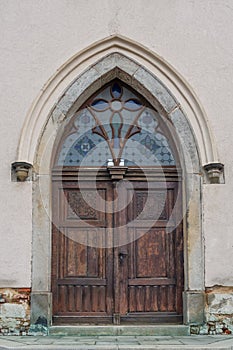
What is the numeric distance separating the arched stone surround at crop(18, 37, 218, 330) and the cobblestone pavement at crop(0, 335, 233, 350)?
37cm

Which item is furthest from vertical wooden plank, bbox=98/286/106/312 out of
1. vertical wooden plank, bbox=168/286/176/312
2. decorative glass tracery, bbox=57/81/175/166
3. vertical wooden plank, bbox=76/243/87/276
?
decorative glass tracery, bbox=57/81/175/166

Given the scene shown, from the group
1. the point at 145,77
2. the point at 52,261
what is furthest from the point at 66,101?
the point at 52,261

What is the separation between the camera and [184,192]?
253 inches

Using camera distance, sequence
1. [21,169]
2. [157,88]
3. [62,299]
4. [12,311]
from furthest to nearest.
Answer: [157,88] < [62,299] < [21,169] < [12,311]

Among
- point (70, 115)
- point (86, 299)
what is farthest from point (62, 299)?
point (70, 115)

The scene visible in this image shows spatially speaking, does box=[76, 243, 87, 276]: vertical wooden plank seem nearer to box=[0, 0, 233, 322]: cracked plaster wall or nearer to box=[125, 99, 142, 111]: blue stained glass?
box=[0, 0, 233, 322]: cracked plaster wall

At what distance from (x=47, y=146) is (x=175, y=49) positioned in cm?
187

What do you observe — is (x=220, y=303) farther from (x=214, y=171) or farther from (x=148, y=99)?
(x=148, y=99)

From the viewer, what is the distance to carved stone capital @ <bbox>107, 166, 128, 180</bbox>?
6474mm

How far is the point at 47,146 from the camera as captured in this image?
6395mm

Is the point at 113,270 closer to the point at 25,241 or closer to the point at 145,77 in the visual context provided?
the point at 25,241

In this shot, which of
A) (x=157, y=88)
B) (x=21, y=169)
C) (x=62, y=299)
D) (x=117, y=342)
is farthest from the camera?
(x=157, y=88)

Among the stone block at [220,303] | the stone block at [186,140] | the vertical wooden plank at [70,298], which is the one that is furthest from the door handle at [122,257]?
the stone block at [186,140]

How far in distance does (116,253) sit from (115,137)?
1384 mm
